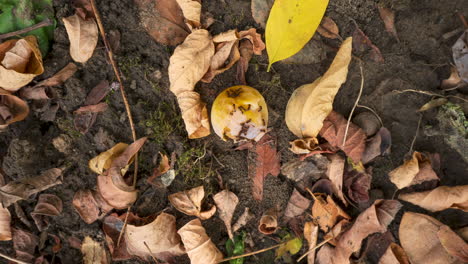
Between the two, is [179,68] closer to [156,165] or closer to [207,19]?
[207,19]

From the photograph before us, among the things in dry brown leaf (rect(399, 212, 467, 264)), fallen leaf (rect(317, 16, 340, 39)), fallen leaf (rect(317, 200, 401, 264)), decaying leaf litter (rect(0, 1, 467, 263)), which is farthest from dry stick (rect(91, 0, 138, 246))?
dry brown leaf (rect(399, 212, 467, 264))

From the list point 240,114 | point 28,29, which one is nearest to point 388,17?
point 240,114

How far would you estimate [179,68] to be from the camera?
2.12 metres

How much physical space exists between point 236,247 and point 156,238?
523 mm

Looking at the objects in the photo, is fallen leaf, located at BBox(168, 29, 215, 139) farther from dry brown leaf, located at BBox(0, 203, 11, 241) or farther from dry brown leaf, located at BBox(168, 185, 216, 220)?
dry brown leaf, located at BBox(0, 203, 11, 241)

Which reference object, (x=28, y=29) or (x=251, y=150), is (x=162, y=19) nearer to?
(x=28, y=29)

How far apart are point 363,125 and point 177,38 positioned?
1.27m

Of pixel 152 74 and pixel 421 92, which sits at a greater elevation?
pixel 152 74

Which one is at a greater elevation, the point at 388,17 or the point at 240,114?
the point at 388,17

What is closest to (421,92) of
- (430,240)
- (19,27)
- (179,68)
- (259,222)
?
(430,240)

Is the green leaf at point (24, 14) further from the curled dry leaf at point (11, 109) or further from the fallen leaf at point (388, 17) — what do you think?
the fallen leaf at point (388, 17)

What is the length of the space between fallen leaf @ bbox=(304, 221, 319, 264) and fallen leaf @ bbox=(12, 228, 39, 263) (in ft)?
5.91

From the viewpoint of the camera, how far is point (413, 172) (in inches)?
85.3

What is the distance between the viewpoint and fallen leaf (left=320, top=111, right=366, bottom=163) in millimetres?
2191
